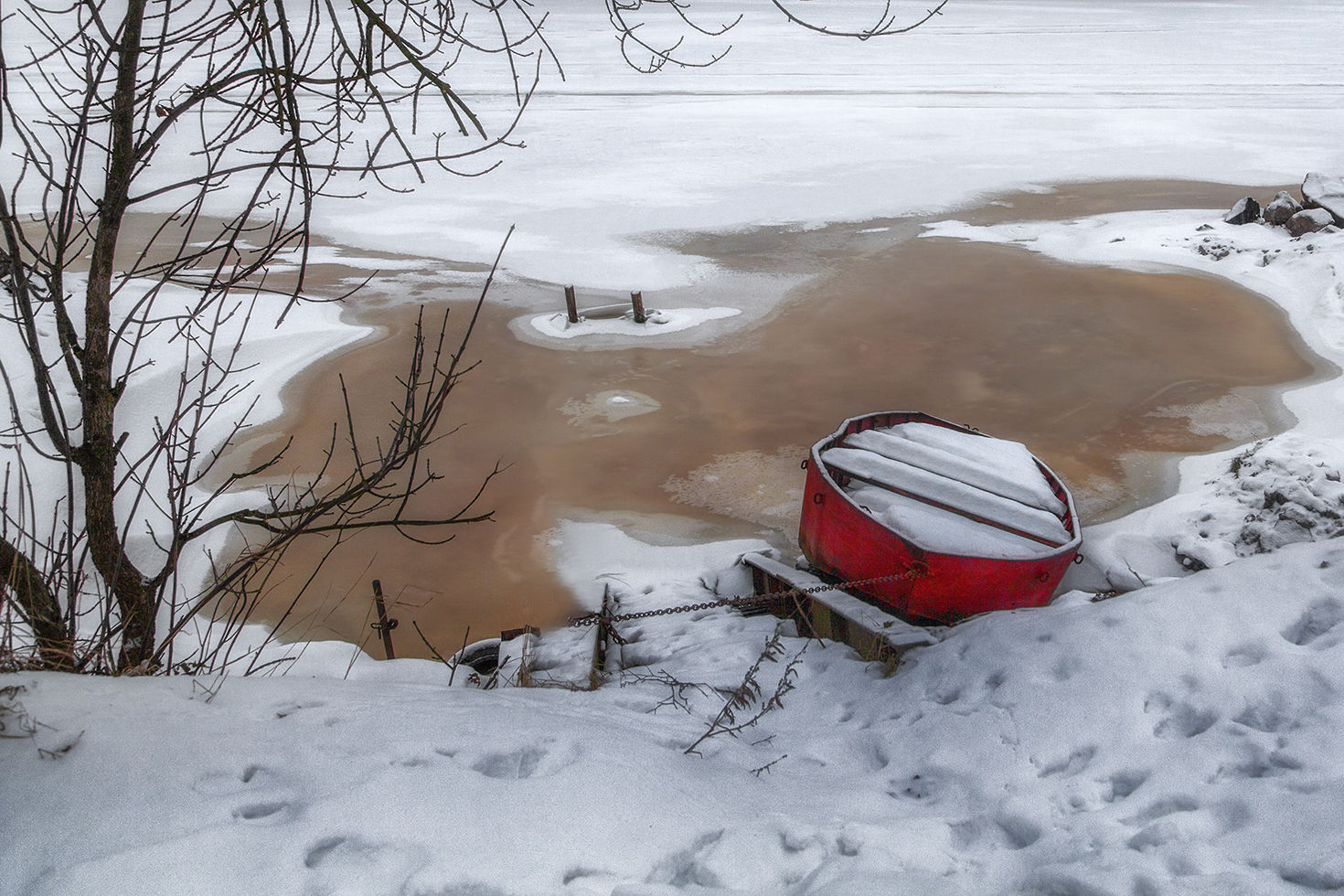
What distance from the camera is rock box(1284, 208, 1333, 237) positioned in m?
14.3

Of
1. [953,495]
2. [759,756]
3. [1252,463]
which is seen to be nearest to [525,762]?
[759,756]

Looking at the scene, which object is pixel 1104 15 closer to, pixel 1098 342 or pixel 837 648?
pixel 1098 342

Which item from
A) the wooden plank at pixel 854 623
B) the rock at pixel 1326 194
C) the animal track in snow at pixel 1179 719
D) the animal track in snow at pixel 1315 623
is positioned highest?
the rock at pixel 1326 194

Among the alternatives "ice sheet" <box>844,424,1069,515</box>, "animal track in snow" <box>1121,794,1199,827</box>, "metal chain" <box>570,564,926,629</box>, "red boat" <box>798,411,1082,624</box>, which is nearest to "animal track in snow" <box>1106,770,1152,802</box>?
"animal track in snow" <box>1121,794,1199,827</box>

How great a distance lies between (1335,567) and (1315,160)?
72.1 ft

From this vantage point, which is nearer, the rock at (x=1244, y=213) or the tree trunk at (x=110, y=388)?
the tree trunk at (x=110, y=388)

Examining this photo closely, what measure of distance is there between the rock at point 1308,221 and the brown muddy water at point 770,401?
292 centimetres

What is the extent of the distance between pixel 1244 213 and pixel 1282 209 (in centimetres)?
59

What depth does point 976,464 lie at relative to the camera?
5.99m

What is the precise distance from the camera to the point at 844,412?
9344 millimetres

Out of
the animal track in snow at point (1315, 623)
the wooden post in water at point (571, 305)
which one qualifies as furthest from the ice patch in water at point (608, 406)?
the animal track in snow at point (1315, 623)

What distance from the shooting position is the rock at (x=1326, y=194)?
14.6 metres

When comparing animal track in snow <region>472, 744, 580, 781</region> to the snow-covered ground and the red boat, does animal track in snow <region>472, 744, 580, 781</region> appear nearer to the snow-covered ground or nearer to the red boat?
the snow-covered ground

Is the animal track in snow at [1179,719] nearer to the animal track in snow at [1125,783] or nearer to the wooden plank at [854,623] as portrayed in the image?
the animal track in snow at [1125,783]
